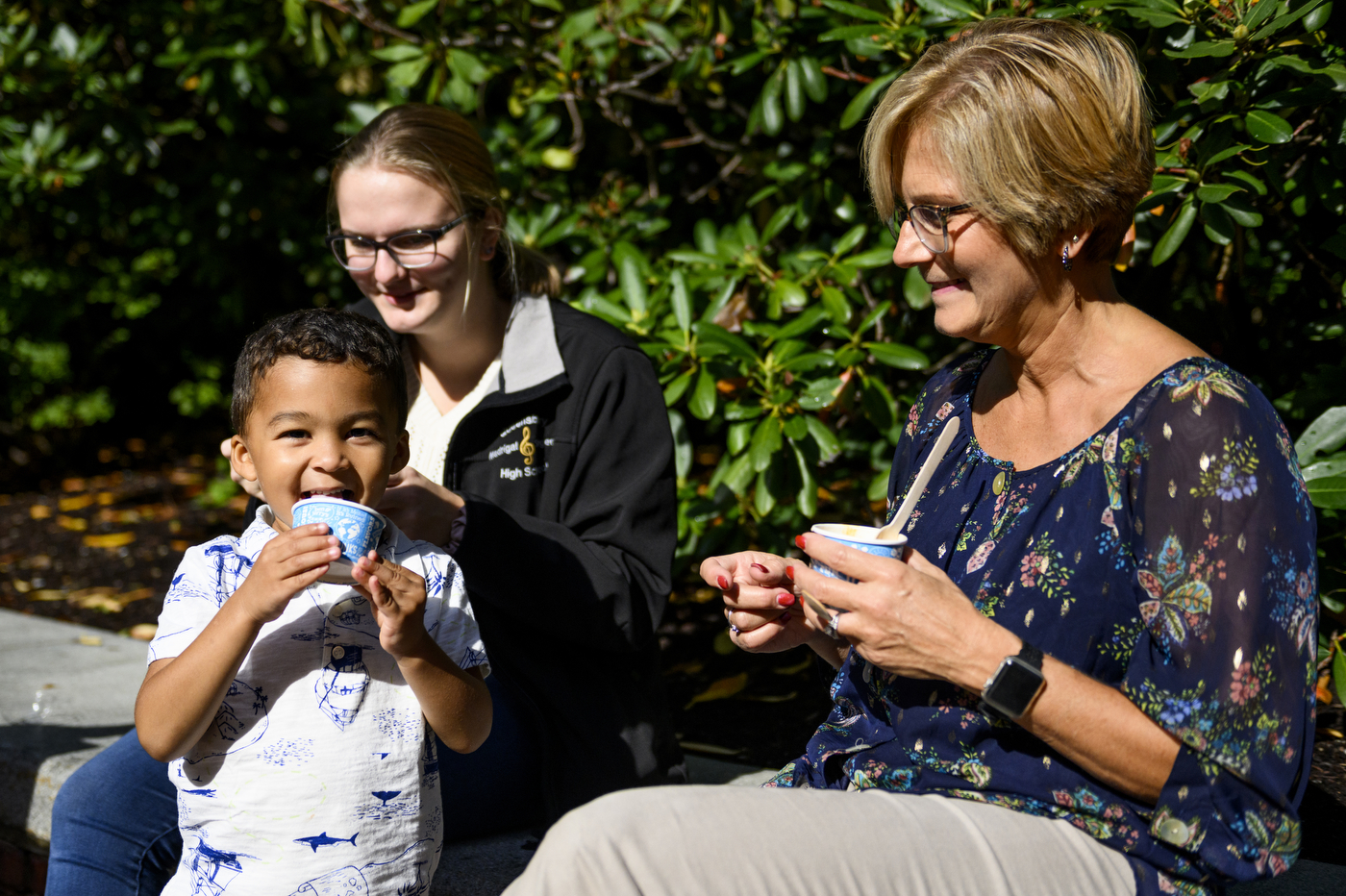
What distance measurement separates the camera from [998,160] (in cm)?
180

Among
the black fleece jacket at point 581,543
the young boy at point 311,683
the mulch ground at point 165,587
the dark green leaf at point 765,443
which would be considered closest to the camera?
the young boy at point 311,683

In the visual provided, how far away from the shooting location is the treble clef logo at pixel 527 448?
8.44ft

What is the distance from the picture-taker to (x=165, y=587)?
560 centimetres

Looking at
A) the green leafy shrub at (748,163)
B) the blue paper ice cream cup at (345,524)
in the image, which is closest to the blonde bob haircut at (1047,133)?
the green leafy shrub at (748,163)

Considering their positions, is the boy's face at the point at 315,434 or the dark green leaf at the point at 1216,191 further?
the dark green leaf at the point at 1216,191

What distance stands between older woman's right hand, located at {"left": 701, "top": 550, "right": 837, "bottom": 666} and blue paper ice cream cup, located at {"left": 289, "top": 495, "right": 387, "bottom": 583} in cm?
62

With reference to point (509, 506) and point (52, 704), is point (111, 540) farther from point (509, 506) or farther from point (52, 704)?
point (509, 506)

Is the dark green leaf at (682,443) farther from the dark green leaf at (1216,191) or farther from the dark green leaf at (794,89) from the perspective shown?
the dark green leaf at (1216,191)

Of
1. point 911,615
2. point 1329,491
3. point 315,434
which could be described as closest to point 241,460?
point 315,434

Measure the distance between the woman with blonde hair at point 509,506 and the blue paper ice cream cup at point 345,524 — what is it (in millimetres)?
516

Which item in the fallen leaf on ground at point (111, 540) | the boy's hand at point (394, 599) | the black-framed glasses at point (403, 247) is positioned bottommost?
the boy's hand at point (394, 599)

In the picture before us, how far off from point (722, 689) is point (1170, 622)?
229 centimetres

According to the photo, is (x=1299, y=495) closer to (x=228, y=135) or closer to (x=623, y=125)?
(x=623, y=125)

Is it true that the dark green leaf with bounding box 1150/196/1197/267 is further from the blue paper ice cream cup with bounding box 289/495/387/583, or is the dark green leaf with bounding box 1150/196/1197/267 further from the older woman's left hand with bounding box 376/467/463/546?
the blue paper ice cream cup with bounding box 289/495/387/583
